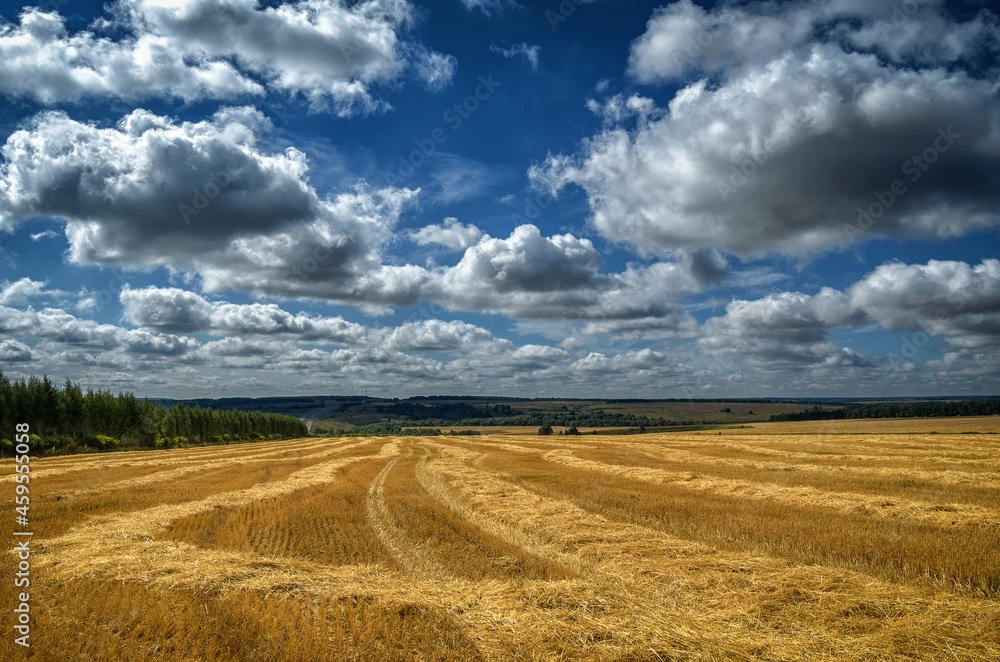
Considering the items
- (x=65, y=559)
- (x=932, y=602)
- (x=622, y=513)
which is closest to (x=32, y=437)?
(x=65, y=559)

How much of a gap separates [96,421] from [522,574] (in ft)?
303

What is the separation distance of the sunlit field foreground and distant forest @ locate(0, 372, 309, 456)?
59220 mm

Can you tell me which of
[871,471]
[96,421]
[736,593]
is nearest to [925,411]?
[871,471]

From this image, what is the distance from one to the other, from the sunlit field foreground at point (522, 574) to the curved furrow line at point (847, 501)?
0.15 metres

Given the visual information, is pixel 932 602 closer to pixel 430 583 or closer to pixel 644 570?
pixel 644 570

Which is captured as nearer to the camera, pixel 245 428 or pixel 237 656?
pixel 237 656

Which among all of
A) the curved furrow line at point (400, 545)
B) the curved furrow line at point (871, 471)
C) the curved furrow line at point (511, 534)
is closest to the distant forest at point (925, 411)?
the curved furrow line at point (871, 471)

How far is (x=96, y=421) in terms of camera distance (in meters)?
76.3

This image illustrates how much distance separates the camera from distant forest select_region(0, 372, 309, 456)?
62.8 m

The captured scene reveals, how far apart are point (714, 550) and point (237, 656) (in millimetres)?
9977

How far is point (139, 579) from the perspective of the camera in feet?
30.0

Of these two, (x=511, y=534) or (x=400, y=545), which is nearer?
(x=400, y=545)

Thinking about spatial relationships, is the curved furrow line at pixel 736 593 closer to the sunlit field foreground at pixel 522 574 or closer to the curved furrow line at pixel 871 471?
the sunlit field foreground at pixel 522 574

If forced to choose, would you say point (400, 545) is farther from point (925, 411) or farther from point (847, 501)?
point (925, 411)
